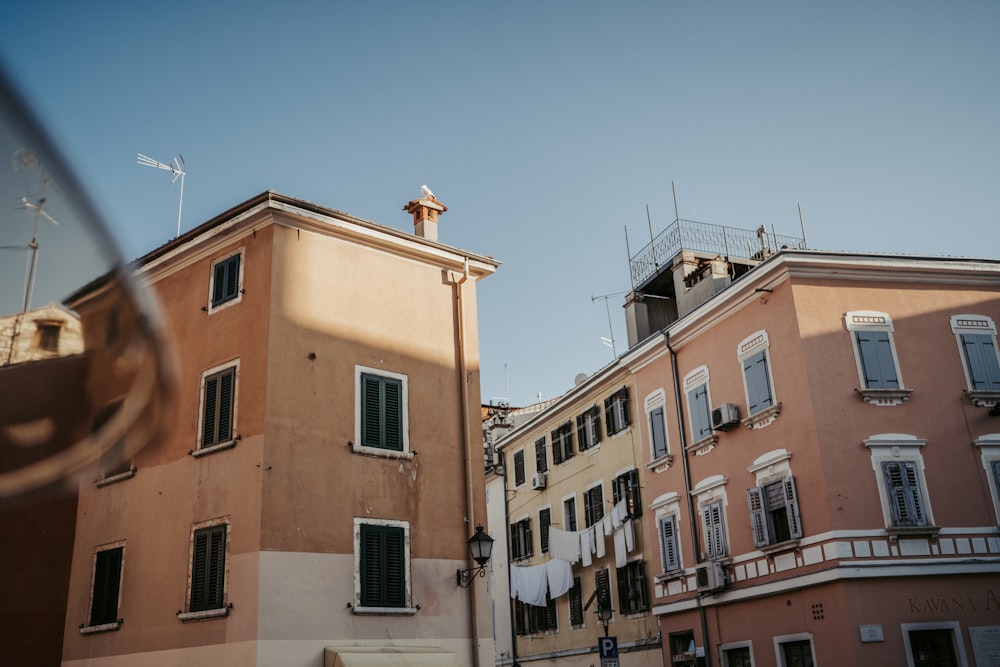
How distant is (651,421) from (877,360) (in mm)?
9001

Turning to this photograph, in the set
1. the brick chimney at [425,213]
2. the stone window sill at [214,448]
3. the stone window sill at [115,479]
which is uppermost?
the brick chimney at [425,213]

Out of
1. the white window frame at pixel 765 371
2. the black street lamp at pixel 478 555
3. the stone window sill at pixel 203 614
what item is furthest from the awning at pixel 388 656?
the white window frame at pixel 765 371

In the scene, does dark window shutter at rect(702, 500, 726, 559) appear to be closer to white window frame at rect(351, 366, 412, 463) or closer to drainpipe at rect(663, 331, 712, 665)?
drainpipe at rect(663, 331, 712, 665)

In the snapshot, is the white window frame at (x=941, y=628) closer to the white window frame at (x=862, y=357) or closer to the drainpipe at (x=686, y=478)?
the white window frame at (x=862, y=357)

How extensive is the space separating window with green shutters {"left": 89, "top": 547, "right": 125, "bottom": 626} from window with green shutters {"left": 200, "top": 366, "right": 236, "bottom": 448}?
128 inches

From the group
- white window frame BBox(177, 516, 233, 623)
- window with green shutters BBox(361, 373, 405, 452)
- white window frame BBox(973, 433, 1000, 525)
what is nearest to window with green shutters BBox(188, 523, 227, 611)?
white window frame BBox(177, 516, 233, 623)

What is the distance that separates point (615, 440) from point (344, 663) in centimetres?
1920

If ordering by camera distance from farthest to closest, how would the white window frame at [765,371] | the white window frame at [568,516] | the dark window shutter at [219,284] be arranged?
the white window frame at [568,516] → the white window frame at [765,371] → the dark window shutter at [219,284]

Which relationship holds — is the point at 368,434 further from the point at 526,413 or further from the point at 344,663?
the point at 526,413

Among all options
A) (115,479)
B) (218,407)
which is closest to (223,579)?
(218,407)

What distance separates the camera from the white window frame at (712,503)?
89.7ft

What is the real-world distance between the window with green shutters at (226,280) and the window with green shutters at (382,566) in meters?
5.82

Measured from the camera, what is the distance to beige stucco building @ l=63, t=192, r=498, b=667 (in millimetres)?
17453

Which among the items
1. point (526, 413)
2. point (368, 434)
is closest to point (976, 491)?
point (368, 434)
